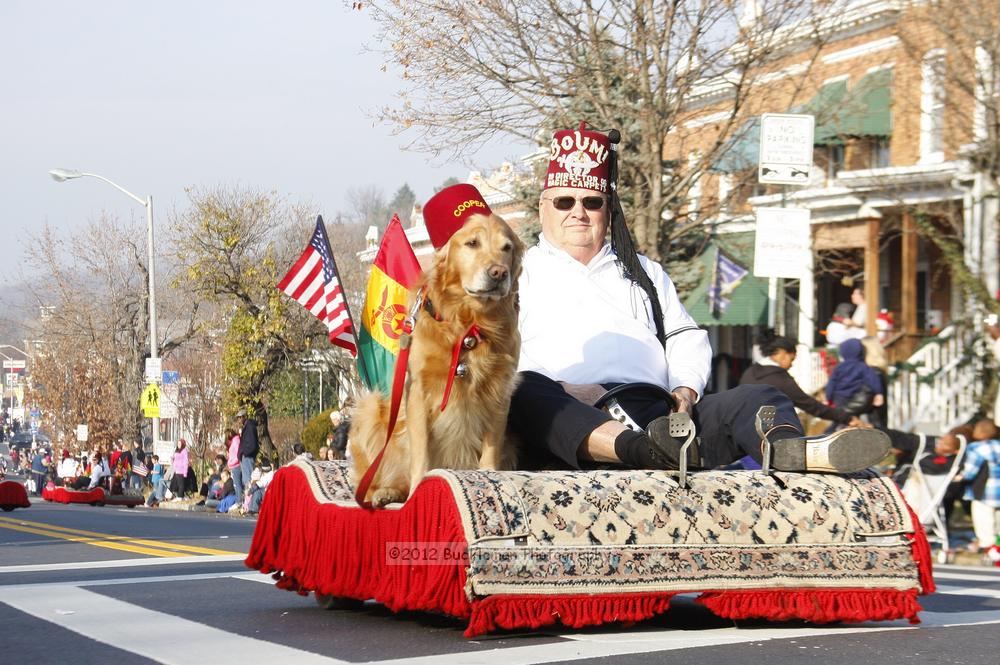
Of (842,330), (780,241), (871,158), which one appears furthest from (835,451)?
(871,158)

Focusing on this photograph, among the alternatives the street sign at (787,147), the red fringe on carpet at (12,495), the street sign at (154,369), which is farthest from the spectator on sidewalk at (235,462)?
the street sign at (787,147)

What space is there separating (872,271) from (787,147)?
31.2 feet

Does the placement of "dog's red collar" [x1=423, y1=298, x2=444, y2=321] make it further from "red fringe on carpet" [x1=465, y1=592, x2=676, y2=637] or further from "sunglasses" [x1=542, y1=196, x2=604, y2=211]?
"sunglasses" [x1=542, y1=196, x2=604, y2=211]

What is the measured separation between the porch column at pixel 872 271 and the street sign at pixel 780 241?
31.2 ft

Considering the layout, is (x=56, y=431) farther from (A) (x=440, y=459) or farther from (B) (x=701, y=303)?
(A) (x=440, y=459)

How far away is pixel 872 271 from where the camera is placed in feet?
73.6

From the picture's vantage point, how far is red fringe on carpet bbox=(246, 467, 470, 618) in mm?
4816

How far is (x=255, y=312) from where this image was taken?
39.8m

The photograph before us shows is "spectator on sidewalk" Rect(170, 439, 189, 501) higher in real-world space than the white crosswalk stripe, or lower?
higher

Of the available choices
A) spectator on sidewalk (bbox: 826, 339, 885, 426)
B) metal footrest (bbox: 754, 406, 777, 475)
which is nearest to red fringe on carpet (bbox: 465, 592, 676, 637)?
metal footrest (bbox: 754, 406, 777, 475)

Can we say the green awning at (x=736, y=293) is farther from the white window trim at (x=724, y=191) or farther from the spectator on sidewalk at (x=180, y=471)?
the spectator on sidewalk at (x=180, y=471)

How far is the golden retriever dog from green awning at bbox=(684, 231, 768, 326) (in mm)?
19342

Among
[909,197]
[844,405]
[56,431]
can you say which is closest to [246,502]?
[909,197]

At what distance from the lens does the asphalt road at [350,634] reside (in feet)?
15.0
